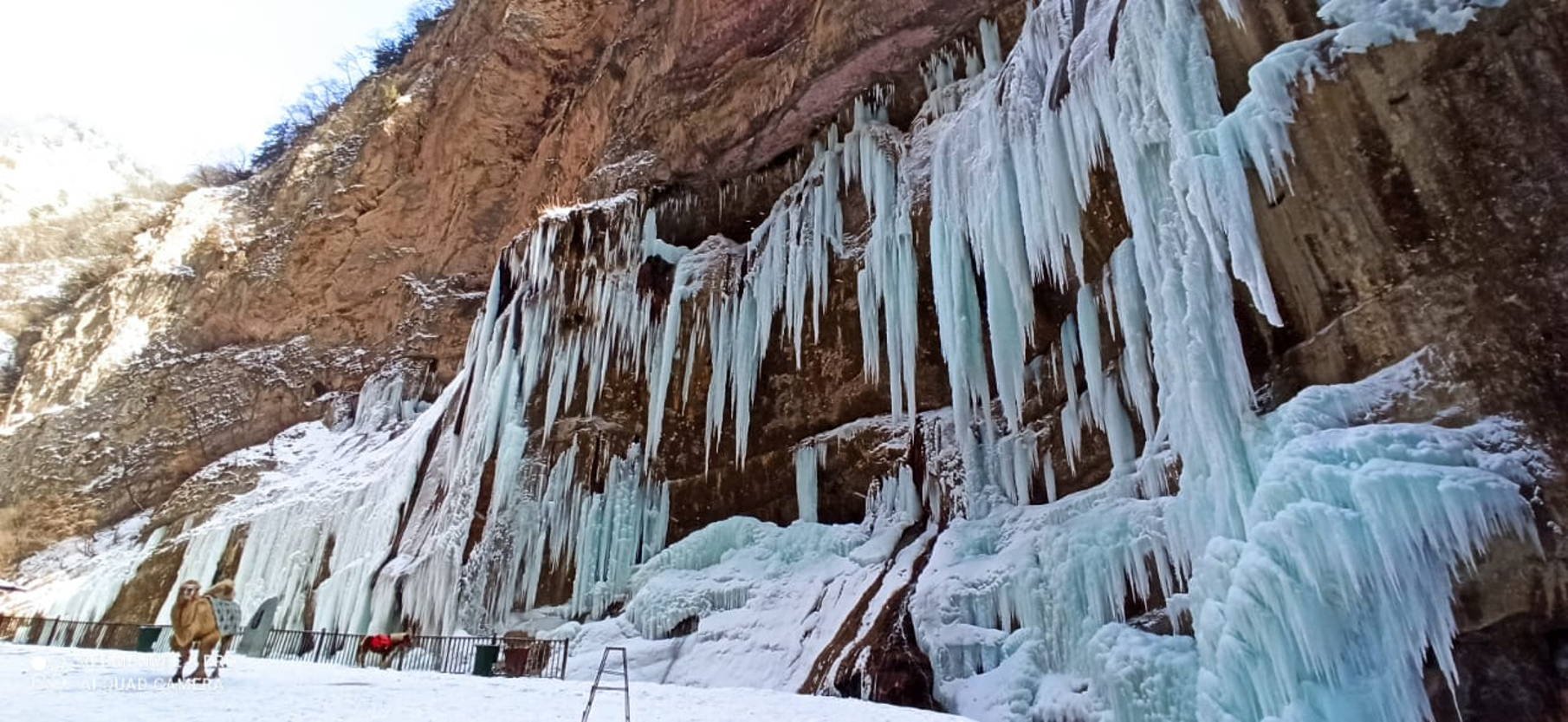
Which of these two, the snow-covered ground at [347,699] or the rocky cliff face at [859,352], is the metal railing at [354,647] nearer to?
the rocky cliff face at [859,352]

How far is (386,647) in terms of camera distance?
44.3 ft

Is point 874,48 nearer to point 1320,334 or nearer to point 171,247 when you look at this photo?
point 1320,334

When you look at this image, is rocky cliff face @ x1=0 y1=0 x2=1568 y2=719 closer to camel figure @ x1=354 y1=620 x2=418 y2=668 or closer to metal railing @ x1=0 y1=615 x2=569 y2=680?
metal railing @ x1=0 y1=615 x2=569 y2=680

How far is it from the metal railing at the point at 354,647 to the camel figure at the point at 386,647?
0.09 feet

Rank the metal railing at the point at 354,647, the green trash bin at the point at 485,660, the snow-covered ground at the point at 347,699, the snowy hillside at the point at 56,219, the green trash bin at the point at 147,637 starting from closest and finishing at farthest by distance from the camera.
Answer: the snow-covered ground at the point at 347,699 → the green trash bin at the point at 485,660 → the metal railing at the point at 354,647 → the green trash bin at the point at 147,637 → the snowy hillside at the point at 56,219

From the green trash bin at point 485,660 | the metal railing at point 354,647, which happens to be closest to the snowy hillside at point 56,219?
the metal railing at point 354,647

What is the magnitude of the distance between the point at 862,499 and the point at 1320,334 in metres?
7.15

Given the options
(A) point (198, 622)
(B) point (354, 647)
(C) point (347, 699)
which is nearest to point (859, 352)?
(C) point (347, 699)

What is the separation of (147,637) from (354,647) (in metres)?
4.88

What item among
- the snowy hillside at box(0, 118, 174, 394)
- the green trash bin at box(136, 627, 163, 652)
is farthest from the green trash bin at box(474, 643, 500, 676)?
the snowy hillside at box(0, 118, 174, 394)

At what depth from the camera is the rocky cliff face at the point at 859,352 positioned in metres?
7.00

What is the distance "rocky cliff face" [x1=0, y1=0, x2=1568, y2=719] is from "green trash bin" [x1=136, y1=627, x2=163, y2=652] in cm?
259

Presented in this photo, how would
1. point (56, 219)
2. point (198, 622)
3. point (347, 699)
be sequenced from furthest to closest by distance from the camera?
point (56, 219) < point (198, 622) < point (347, 699)

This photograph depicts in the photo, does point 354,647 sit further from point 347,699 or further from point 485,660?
point 347,699
